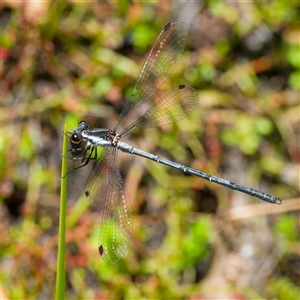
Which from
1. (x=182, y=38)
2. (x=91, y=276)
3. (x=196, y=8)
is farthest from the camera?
(x=196, y=8)

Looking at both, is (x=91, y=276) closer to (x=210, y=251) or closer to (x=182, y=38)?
(x=210, y=251)

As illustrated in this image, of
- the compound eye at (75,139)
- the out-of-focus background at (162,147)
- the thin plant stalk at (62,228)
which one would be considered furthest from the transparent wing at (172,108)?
the thin plant stalk at (62,228)

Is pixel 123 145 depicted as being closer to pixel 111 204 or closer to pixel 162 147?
pixel 111 204

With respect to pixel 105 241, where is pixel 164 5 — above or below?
above

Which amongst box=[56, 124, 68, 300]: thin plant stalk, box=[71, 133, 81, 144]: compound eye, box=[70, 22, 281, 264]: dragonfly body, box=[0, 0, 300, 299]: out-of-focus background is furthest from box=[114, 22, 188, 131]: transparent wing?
box=[56, 124, 68, 300]: thin plant stalk

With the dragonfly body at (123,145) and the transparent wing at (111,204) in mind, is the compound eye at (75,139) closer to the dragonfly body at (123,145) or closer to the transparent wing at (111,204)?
the dragonfly body at (123,145)

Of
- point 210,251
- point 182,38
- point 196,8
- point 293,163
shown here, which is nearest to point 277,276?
point 210,251

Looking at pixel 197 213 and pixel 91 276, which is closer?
pixel 91 276

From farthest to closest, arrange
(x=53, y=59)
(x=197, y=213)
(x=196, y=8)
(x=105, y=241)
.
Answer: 1. (x=196, y=8)
2. (x=53, y=59)
3. (x=197, y=213)
4. (x=105, y=241)
